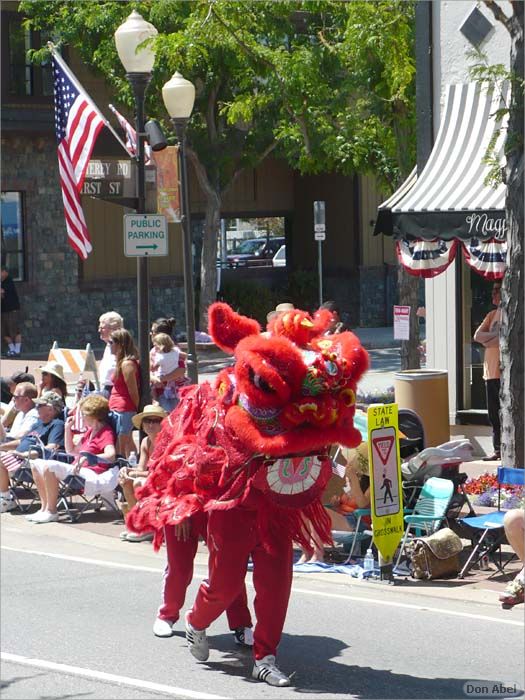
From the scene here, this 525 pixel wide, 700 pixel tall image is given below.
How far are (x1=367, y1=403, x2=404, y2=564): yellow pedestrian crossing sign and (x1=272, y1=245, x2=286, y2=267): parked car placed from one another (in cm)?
2455

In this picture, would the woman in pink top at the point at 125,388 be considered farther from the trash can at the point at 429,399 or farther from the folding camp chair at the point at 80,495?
the trash can at the point at 429,399

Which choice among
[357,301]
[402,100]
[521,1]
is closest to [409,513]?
[521,1]

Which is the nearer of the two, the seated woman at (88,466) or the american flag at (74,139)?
the seated woman at (88,466)

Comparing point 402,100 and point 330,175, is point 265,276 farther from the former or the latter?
point 402,100

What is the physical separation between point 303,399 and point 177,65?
47.9 ft

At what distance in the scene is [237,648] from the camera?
24.5 feet

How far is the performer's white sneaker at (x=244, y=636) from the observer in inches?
293

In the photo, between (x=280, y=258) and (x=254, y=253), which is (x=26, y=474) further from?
(x=280, y=258)

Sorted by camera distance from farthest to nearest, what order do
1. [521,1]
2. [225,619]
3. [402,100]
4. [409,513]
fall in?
[402,100], [521,1], [409,513], [225,619]

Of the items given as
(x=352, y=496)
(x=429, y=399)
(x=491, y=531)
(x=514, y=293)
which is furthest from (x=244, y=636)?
(x=429, y=399)

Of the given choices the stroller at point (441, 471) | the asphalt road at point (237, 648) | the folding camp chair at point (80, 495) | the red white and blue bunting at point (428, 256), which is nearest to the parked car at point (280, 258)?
the red white and blue bunting at point (428, 256)

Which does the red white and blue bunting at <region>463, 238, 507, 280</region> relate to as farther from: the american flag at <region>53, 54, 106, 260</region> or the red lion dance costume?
the red lion dance costume

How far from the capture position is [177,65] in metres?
20.1

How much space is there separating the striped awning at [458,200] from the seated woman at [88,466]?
3.85 metres
